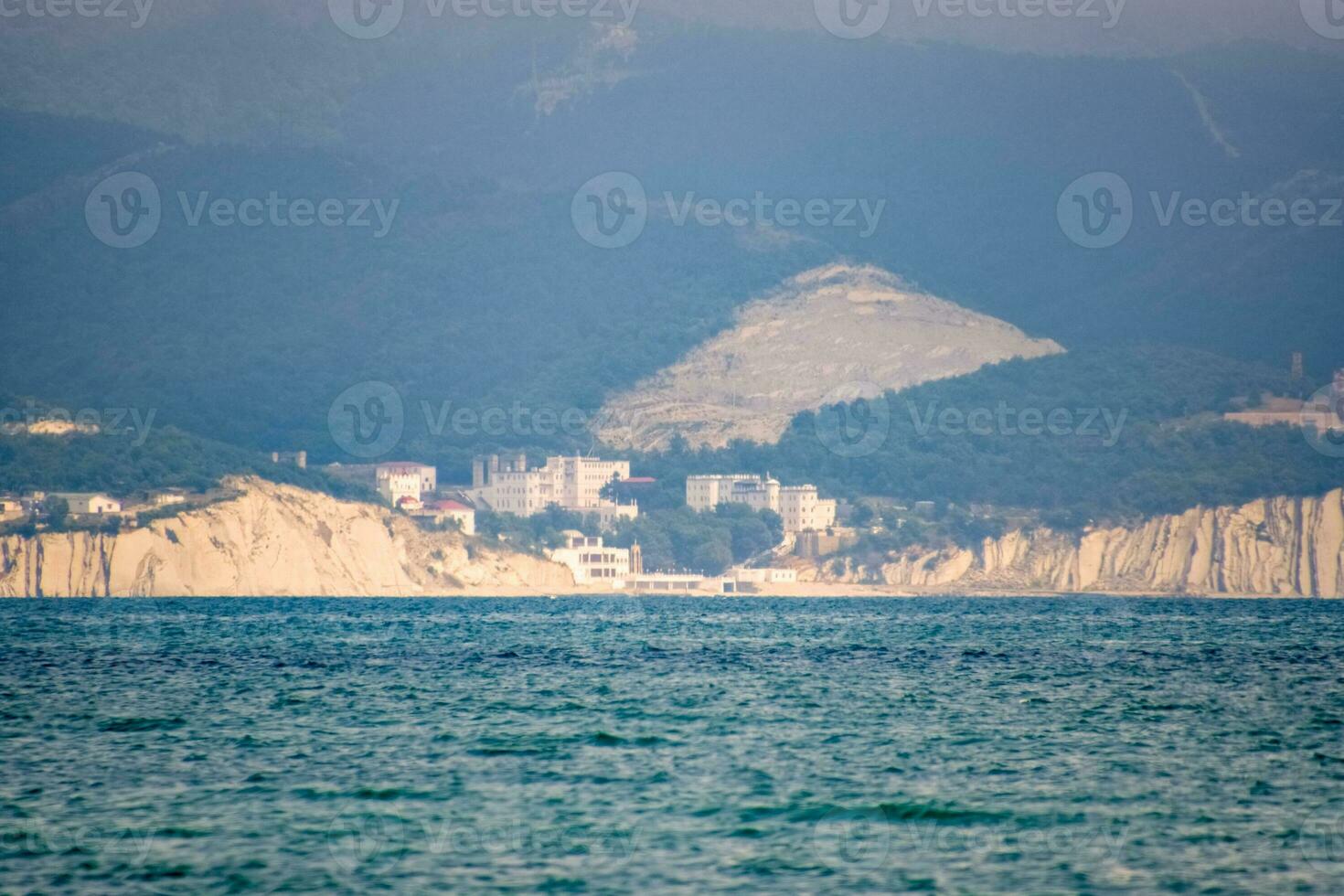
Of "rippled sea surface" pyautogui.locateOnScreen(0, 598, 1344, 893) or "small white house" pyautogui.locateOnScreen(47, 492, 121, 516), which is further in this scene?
"small white house" pyautogui.locateOnScreen(47, 492, 121, 516)

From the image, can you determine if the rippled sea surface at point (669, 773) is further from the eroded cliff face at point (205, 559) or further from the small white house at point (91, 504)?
the small white house at point (91, 504)

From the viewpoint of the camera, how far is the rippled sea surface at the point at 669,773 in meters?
30.7

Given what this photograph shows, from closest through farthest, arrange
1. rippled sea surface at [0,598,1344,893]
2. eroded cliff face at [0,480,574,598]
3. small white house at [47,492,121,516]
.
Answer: rippled sea surface at [0,598,1344,893] → eroded cliff face at [0,480,574,598] → small white house at [47,492,121,516]

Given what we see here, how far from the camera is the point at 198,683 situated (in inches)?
2419

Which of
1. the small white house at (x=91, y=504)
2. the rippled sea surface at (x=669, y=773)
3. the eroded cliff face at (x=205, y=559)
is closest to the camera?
the rippled sea surface at (x=669, y=773)

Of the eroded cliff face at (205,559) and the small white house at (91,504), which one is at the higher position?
the small white house at (91,504)

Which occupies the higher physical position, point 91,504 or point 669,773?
point 91,504

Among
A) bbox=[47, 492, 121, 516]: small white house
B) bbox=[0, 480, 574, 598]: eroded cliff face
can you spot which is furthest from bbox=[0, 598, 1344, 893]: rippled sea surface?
bbox=[47, 492, 121, 516]: small white house

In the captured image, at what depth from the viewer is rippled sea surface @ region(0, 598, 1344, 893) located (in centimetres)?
3073

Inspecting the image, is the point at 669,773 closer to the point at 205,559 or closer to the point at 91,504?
the point at 205,559

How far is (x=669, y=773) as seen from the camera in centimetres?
4022

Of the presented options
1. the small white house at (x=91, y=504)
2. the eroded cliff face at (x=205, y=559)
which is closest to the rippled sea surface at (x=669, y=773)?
the eroded cliff face at (x=205, y=559)

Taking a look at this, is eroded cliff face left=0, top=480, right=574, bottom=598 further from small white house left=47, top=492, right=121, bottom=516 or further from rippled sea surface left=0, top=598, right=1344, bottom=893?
rippled sea surface left=0, top=598, right=1344, bottom=893

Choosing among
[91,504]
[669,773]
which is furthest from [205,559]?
[669,773]
